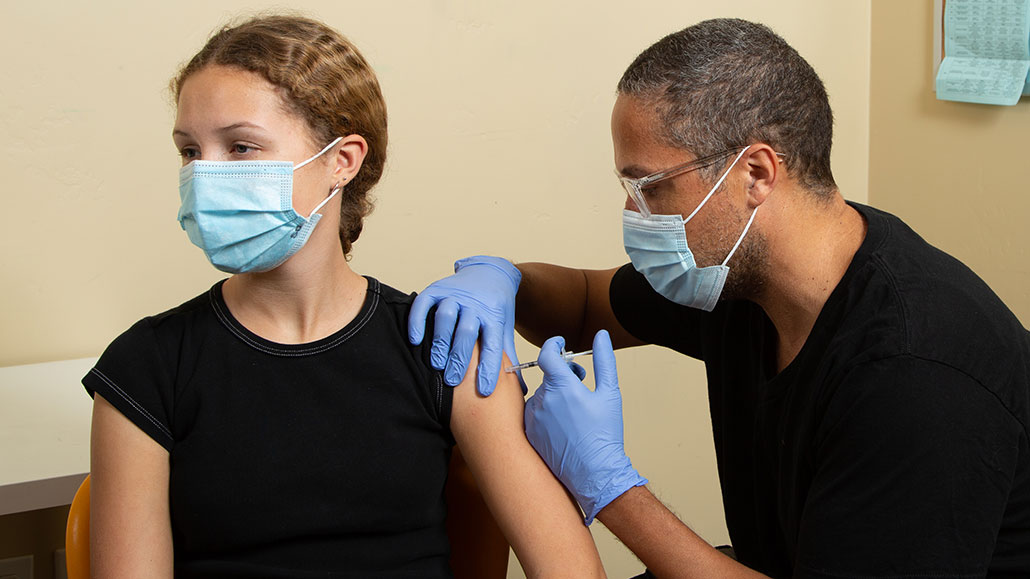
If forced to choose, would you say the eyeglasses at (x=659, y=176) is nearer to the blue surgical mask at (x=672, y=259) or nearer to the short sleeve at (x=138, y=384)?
the blue surgical mask at (x=672, y=259)

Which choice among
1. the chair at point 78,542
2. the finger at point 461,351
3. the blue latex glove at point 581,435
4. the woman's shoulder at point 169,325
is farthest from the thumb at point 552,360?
the chair at point 78,542

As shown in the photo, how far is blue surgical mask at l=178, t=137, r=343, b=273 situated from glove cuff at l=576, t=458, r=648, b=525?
22.2 inches

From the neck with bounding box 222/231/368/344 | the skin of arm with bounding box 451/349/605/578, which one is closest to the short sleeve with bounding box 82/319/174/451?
the neck with bounding box 222/231/368/344

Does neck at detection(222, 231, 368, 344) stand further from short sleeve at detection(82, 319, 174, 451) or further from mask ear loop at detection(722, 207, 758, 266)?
mask ear loop at detection(722, 207, 758, 266)

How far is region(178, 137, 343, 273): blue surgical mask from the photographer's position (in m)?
1.20

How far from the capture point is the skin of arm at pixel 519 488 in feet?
4.00

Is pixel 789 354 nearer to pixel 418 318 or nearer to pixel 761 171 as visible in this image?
pixel 761 171

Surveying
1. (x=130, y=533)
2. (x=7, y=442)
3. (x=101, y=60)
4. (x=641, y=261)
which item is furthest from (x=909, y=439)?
(x=101, y=60)

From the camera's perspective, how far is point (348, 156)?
131 centimetres

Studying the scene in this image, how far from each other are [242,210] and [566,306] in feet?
2.58

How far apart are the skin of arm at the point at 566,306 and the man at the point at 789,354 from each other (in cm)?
24

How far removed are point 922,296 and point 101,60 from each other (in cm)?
164

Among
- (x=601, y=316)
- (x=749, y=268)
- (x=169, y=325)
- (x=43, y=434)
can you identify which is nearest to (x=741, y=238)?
(x=749, y=268)

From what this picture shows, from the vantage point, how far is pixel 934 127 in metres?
2.39
